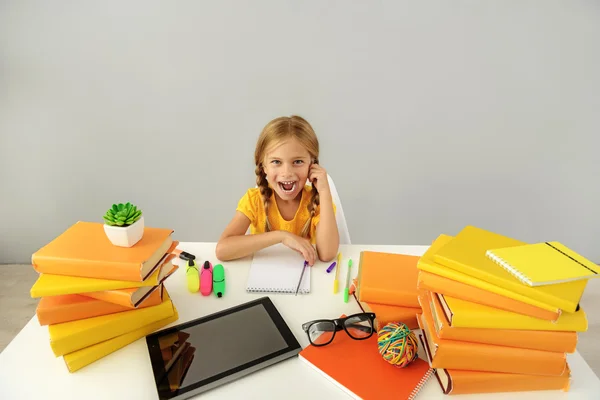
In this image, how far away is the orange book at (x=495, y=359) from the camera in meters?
0.70

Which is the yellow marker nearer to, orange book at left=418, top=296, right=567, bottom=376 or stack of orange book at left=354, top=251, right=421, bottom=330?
stack of orange book at left=354, top=251, right=421, bottom=330

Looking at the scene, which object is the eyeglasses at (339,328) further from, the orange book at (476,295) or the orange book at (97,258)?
the orange book at (97,258)

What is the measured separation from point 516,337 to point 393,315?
231 millimetres

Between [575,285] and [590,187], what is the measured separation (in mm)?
1796

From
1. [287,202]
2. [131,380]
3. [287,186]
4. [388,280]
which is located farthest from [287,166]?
[131,380]

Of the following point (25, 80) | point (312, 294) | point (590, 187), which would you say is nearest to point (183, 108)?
point (25, 80)

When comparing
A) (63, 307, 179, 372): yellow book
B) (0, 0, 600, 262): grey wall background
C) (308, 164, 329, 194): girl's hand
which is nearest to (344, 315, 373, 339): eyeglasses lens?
(63, 307, 179, 372): yellow book

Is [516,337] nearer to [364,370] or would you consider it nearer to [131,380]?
[364,370]

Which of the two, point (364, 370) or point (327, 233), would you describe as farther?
point (327, 233)

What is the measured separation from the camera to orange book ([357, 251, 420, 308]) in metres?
0.86

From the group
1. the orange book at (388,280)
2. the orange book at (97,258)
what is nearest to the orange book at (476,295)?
the orange book at (388,280)

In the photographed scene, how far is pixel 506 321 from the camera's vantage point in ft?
2.26

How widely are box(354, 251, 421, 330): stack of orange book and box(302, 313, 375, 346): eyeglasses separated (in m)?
0.03

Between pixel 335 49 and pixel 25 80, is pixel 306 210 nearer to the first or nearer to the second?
pixel 335 49
